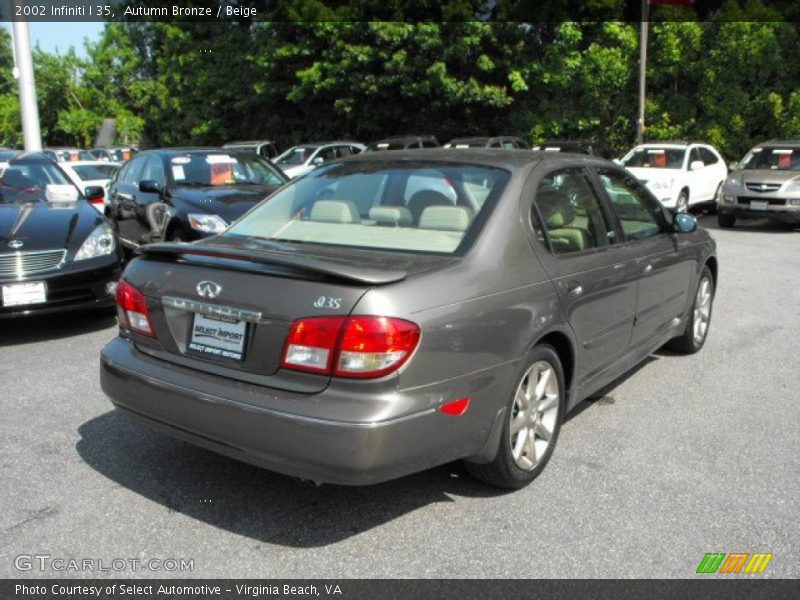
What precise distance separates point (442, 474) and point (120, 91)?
45.5 metres

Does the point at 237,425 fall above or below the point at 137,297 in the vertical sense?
below

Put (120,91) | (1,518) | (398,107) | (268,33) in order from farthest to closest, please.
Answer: (120,91) < (268,33) < (398,107) < (1,518)

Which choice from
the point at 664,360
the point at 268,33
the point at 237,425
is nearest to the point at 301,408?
the point at 237,425

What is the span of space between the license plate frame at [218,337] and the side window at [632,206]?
2494 mm

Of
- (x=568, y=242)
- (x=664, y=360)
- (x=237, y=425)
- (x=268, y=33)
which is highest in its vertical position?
(x=268, y=33)

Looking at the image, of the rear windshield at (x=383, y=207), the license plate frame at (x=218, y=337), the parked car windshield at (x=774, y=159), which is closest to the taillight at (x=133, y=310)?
the license plate frame at (x=218, y=337)

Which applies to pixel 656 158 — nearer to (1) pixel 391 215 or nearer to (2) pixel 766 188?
(2) pixel 766 188

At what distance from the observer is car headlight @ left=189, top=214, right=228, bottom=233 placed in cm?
813

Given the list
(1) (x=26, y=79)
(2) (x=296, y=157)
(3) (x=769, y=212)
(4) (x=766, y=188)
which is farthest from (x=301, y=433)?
(2) (x=296, y=157)

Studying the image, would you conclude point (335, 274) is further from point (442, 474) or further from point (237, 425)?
point (442, 474)

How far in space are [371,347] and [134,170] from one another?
859 centimetres

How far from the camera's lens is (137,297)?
3.55 m

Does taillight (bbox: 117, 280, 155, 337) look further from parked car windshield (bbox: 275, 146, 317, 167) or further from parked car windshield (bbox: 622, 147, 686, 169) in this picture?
parked car windshield (bbox: 275, 146, 317, 167)
